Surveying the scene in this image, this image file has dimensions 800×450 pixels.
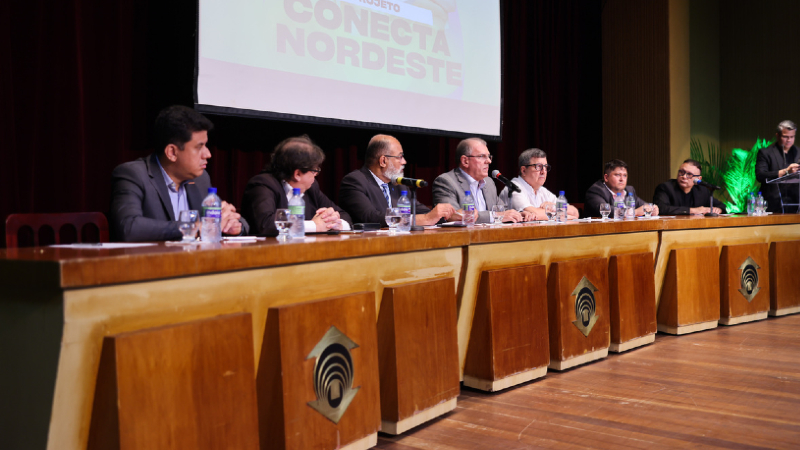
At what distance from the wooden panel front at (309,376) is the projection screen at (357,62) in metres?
1.82

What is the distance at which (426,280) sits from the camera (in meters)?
2.27

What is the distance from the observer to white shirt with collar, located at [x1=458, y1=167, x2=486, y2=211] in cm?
383

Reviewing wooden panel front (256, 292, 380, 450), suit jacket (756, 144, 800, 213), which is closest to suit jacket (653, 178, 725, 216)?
suit jacket (756, 144, 800, 213)

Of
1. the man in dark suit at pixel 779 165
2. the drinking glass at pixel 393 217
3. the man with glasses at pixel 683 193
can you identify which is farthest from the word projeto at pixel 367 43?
the man in dark suit at pixel 779 165

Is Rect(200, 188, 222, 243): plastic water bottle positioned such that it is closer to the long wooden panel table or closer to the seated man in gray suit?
the long wooden panel table

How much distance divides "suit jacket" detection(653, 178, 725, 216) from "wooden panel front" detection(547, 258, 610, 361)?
2.15 m

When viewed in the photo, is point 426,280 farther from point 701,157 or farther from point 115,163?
point 701,157

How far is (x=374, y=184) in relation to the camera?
135 inches

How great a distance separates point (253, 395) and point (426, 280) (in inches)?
31.9

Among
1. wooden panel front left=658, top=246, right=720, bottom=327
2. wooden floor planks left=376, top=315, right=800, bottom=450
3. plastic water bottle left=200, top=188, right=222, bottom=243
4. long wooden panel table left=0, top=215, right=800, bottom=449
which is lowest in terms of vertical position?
wooden floor planks left=376, top=315, right=800, bottom=450

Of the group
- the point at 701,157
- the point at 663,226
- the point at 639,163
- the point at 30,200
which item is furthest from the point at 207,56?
the point at 701,157

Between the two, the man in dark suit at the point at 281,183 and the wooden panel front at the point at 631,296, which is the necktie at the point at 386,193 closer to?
the man in dark suit at the point at 281,183

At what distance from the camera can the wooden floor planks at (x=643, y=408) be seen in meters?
2.01

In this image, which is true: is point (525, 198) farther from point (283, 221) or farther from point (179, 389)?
point (179, 389)
